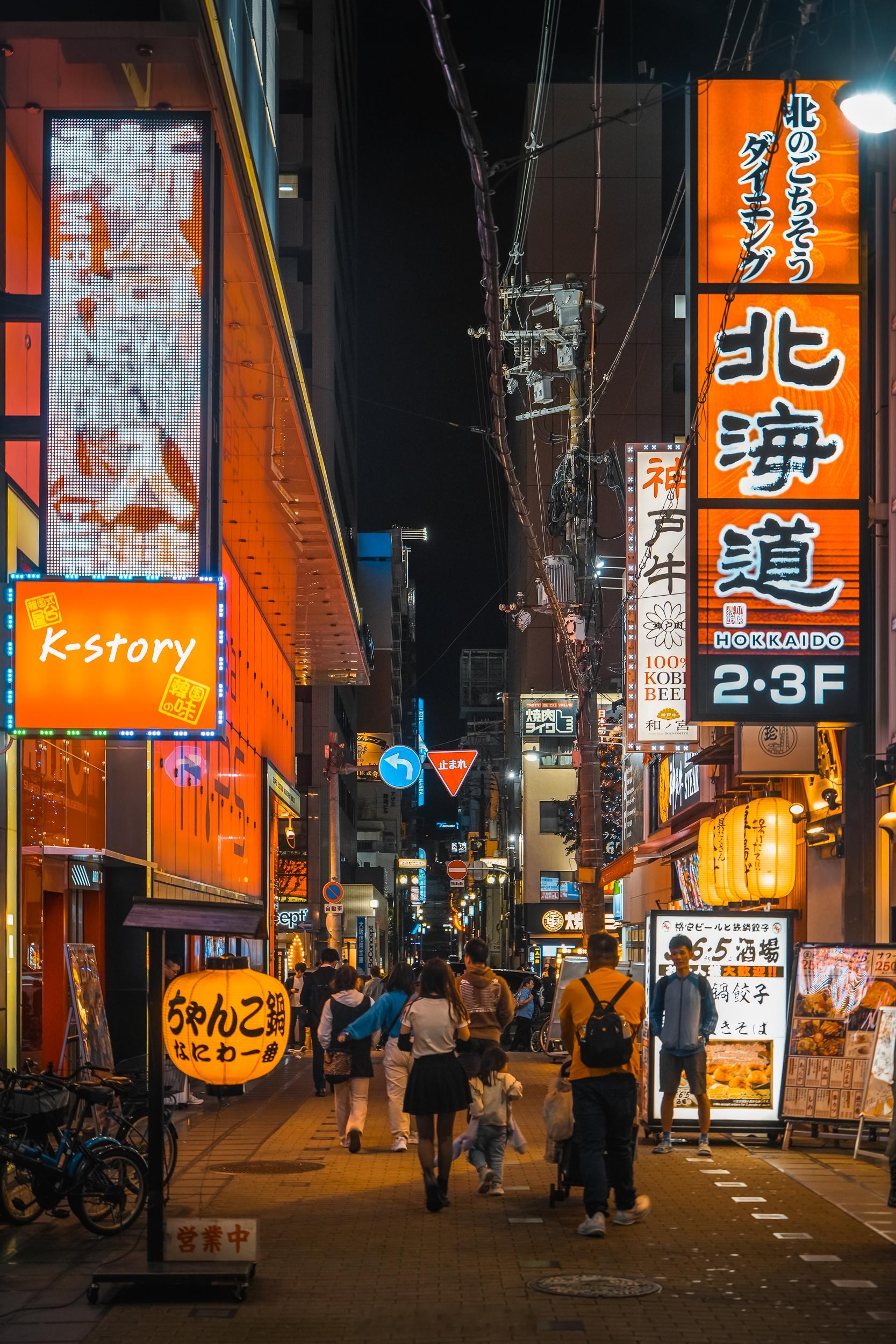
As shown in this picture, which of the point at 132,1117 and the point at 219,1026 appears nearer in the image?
the point at 219,1026

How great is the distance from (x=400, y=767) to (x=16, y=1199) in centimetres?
2851

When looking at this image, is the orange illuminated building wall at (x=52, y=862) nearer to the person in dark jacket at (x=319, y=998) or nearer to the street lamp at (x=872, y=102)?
the person in dark jacket at (x=319, y=998)

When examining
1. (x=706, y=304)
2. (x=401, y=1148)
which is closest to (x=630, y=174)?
(x=706, y=304)

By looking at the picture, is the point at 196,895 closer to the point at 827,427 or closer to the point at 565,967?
the point at 565,967

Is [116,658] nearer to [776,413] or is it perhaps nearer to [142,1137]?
[142,1137]

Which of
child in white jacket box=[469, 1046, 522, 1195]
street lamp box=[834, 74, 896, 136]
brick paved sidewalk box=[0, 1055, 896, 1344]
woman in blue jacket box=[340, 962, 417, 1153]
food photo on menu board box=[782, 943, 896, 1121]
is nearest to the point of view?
brick paved sidewalk box=[0, 1055, 896, 1344]

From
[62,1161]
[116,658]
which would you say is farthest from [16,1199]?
[116,658]

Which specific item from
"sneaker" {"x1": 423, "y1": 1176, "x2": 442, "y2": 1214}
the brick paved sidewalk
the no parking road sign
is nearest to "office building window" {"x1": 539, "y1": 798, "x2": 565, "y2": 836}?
the no parking road sign

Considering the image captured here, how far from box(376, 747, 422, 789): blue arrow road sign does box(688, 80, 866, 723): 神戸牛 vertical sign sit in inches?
864

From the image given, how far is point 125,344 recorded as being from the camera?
1347 centimetres

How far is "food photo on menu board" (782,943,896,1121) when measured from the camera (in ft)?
47.3

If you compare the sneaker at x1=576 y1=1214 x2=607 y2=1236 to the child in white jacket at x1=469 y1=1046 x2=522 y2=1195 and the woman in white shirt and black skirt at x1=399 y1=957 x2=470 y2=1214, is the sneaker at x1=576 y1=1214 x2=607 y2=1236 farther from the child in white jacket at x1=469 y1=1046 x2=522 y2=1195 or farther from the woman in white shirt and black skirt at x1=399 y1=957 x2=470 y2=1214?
the child in white jacket at x1=469 y1=1046 x2=522 y2=1195

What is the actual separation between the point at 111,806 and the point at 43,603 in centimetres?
768

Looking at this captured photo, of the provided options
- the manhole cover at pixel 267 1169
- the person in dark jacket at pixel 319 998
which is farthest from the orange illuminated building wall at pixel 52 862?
the person in dark jacket at pixel 319 998
